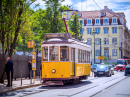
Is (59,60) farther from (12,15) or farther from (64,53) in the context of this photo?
(12,15)

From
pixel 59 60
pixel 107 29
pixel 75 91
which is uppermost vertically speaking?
pixel 107 29

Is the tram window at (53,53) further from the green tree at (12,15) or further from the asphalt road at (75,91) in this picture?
the green tree at (12,15)

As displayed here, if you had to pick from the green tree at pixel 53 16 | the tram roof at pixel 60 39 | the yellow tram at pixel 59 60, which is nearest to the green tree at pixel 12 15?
the tram roof at pixel 60 39

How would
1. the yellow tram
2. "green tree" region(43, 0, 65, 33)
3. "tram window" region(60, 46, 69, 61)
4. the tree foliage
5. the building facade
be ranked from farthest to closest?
the building facade < "green tree" region(43, 0, 65, 33) < "tram window" region(60, 46, 69, 61) < the yellow tram < the tree foliage

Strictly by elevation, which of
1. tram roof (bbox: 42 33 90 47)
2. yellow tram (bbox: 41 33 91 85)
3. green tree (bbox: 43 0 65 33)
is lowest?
yellow tram (bbox: 41 33 91 85)

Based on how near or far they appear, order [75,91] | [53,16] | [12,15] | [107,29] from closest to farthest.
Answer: [75,91] < [12,15] < [53,16] < [107,29]

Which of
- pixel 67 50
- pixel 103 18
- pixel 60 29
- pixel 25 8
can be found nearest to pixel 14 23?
pixel 25 8

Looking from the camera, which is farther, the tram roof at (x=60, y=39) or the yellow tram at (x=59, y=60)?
the tram roof at (x=60, y=39)

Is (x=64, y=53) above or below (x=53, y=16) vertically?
below

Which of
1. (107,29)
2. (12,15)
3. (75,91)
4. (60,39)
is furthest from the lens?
(107,29)

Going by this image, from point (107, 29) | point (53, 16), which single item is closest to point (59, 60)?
point (53, 16)

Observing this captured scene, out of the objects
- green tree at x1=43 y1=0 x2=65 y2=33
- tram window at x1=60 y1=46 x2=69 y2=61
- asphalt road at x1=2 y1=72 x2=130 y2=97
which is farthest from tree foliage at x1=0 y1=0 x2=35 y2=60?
green tree at x1=43 y1=0 x2=65 y2=33

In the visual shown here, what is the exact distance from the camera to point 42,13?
120 feet

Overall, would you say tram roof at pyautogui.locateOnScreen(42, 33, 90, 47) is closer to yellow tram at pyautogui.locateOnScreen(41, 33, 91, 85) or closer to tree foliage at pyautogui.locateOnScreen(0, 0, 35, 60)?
yellow tram at pyautogui.locateOnScreen(41, 33, 91, 85)
